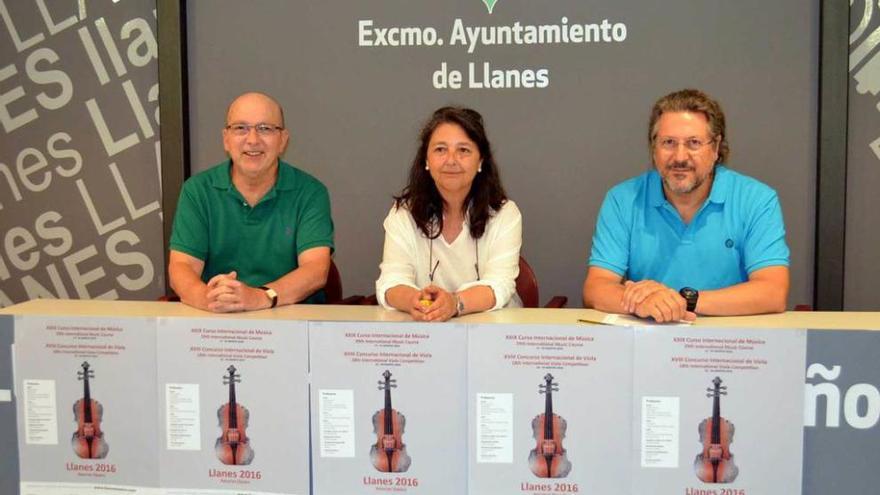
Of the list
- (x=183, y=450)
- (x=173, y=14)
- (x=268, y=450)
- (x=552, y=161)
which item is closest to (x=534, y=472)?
(x=268, y=450)

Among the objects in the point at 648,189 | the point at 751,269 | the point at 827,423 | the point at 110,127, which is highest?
the point at 110,127

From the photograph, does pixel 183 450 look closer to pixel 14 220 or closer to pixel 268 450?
pixel 268 450

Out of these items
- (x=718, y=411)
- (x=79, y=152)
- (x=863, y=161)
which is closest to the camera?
(x=718, y=411)

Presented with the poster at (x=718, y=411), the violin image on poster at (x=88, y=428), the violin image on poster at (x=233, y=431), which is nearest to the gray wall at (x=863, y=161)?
the poster at (x=718, y=411)

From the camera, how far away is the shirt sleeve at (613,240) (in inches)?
103

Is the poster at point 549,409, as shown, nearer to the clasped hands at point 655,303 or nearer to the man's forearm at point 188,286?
the clasped hands at point 655,303

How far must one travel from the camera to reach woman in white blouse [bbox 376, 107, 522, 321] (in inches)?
108

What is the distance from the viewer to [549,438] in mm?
1922

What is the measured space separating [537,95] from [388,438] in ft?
7.77

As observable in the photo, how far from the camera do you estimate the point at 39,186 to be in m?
4.33

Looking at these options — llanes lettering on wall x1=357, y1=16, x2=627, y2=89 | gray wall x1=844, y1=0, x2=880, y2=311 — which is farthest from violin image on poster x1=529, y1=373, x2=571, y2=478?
gray wall x1=844, y1=0, x2=880, y2=311

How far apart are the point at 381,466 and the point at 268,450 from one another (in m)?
0.28

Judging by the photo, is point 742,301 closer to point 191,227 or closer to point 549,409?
point 549,409

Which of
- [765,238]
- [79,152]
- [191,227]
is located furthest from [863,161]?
[79,152]
